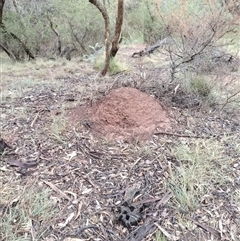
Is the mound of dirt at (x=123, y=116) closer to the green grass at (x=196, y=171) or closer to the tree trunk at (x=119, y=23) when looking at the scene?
the green grass at (x=196, y=171)

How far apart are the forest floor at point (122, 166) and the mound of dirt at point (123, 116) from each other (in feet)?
0.03

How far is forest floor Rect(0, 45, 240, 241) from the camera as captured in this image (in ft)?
7.32

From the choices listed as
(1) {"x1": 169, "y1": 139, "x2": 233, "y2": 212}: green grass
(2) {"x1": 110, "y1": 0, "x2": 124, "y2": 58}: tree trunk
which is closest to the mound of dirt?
(1) {"x1": 169, "y1": 139, "x2": 233, "y2": 212}: green grass

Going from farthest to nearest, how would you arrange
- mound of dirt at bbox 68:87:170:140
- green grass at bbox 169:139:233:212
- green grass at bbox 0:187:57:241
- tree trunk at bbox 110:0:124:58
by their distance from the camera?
tree trunk at bbox 110:0:124:58
mound of dirt at bbox 68:87:170:140
green grass at bbox 169:139:233:212
green grass at bbox 0:187:57:241

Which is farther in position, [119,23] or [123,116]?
[119,23]

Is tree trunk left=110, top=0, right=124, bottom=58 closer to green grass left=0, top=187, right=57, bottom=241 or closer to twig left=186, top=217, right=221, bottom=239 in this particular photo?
green grass left=0, top=187, right=57, bottom=241

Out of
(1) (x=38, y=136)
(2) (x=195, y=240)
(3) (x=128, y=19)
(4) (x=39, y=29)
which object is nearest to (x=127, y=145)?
(1) (x=38, y=136)

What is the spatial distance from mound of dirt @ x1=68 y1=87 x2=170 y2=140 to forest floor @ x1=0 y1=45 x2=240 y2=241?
0.01 meters

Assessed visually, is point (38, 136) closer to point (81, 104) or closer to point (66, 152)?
point (66, 152)

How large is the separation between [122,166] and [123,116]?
0.68 metres

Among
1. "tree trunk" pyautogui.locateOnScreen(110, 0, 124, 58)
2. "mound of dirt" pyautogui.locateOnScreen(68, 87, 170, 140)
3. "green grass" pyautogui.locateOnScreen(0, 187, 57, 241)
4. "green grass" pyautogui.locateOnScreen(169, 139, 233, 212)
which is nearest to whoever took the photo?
"green grass" pyautogui.locateOnScreen(0, 187, 57, 241)

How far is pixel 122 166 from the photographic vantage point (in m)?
2.78

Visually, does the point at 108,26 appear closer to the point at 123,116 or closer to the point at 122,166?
the point at 123,116

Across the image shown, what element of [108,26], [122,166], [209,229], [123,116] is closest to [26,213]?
[122,166]
